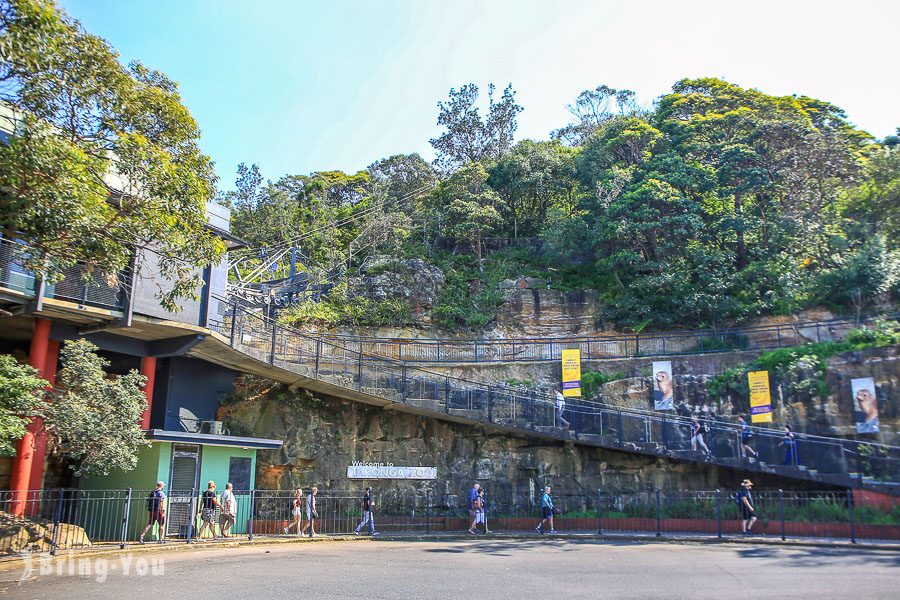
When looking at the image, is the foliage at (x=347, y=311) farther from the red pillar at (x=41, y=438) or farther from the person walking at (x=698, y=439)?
the person walking at (x=698, y=439)

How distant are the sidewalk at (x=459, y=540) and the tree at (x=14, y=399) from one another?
252 cm

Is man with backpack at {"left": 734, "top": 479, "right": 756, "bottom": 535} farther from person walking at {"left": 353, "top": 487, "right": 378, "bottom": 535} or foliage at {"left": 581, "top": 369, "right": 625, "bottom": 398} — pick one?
person walking at {"left": 353, "top": 487, "right": 378, "bottom": 535}

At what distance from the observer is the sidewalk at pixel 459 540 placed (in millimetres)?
14227

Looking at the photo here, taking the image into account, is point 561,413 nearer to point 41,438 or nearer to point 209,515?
point 209,515

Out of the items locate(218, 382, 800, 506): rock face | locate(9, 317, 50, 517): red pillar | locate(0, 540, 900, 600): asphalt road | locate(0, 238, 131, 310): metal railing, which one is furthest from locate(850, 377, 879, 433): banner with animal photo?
locate(9, 317, 50, 517): red pillar

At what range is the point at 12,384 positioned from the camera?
14359mm

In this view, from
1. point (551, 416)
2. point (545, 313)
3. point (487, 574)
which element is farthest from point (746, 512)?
point (545, 313)

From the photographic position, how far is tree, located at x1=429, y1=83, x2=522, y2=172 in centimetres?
4559

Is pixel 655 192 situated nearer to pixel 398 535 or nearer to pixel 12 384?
pixel 398 535

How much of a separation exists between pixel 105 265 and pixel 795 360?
827 inches

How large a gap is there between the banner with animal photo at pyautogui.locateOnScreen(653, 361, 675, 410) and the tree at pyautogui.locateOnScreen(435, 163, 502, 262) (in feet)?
42.8

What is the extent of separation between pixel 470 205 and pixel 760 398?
17242 mm

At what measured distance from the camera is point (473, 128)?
46.0 m

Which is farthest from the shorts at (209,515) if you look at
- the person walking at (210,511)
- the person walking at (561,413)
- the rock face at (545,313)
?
the rock face at (545,313)
